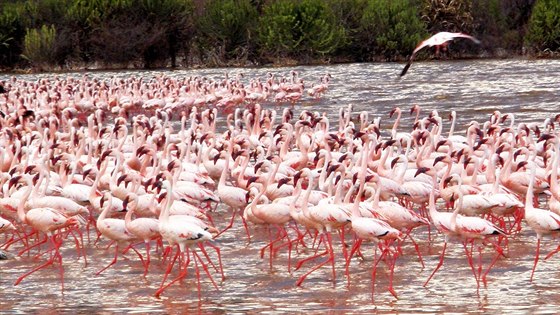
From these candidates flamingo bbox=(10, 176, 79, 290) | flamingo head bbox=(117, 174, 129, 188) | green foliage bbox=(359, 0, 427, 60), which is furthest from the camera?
green foliage bbox=(359, 0, 427, 60)

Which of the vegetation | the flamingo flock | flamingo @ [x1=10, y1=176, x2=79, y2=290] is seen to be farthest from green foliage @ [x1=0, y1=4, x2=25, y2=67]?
flamingo @ [x1=10, y1=176, x2=79, y2=290]

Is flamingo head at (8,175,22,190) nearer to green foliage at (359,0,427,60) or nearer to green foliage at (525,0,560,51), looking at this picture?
green foliage at (359,0,427,60)

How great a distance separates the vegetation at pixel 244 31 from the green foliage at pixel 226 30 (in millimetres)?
42

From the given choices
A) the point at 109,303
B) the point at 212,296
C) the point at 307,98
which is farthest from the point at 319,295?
the point at 307,98

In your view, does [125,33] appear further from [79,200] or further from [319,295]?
[319,295]

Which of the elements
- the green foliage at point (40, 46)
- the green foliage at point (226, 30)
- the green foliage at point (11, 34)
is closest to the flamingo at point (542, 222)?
the green foliage at point (40, 46)

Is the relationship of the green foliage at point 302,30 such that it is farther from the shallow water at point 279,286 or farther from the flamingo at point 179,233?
the flamingo at point 179,233

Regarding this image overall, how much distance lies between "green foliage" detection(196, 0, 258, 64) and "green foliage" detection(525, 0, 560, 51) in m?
11.6

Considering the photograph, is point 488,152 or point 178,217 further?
point 488,152

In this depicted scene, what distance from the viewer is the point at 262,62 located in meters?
49.7

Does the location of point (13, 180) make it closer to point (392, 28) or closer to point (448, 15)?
point (392, 28)

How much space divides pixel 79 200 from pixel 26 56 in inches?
1437

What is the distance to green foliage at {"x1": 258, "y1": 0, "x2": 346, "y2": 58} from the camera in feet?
152

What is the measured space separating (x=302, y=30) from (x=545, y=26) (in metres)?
9.67
